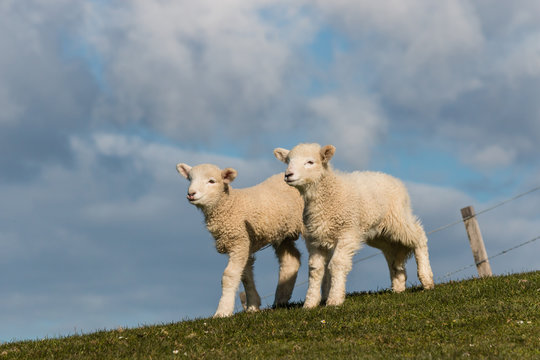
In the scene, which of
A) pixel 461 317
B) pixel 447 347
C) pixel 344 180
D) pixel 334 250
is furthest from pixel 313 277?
pixel 447 347

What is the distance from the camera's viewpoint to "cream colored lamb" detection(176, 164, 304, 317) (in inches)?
562

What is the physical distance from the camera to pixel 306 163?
1345 cm

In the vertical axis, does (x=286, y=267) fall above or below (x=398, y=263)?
above

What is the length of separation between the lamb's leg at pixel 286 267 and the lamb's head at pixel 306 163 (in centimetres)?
281

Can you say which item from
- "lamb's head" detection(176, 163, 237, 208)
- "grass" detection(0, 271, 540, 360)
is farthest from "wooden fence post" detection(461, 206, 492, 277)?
"lamb's head" detection(176, 163, 237, 208)

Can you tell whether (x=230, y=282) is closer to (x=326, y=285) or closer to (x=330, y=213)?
(x=326, y=285)

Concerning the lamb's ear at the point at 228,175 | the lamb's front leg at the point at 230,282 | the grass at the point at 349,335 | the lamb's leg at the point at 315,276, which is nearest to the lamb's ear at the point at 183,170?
the lamb's ear at the point at 228,175

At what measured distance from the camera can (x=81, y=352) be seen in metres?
11.2

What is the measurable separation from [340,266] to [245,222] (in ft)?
7.94

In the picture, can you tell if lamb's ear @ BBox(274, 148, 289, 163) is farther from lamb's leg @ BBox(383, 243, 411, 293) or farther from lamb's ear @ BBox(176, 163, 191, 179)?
lamb's leg @ BBox(383, 243, 411, 293)

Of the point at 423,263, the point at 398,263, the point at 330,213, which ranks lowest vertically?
the point at 423,263

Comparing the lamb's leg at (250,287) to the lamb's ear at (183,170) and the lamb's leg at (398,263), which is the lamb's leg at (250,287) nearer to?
the lamb's ear at (183,170)

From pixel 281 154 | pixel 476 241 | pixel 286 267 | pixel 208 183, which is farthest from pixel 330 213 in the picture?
pixel 476 241

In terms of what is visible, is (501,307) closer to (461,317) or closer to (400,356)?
(461,317)
